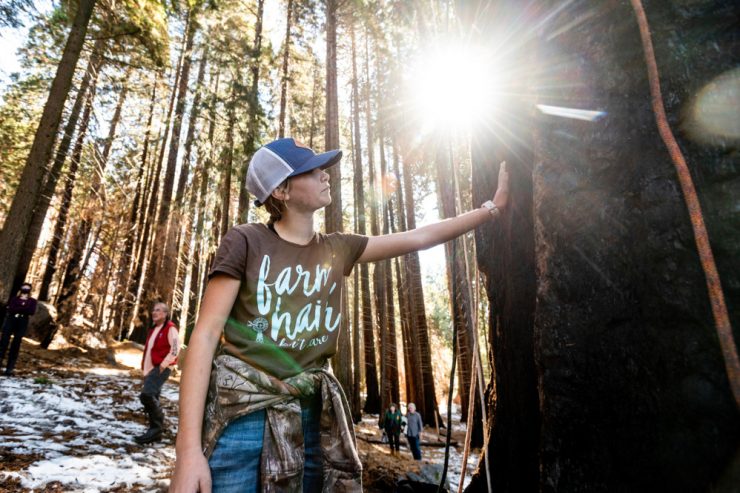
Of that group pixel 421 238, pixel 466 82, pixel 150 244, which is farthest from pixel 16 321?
pixel 466 82

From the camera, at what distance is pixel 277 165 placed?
1.76 metres

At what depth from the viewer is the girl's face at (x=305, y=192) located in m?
1.79

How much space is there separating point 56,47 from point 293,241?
12.6 metres

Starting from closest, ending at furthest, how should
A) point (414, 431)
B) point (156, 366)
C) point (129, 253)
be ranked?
point (156, 366), point (414, 431), point (129, 253)

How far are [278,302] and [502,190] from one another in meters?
1.35

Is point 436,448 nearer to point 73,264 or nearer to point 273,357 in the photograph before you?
point 273,357

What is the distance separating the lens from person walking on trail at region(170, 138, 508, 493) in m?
1.34

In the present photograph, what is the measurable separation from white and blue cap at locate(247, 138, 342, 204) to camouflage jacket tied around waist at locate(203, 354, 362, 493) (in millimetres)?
754

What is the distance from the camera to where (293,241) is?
178cm

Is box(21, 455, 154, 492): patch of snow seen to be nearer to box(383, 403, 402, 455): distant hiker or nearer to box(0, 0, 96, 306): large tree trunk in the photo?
box(0, 0, 96, 306): large tree trunk

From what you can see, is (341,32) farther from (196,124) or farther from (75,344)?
(75,344)

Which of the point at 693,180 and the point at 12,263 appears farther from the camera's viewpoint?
the point at 12,263

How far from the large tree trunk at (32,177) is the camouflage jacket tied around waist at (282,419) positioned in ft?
28.4

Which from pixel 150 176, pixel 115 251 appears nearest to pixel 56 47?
pixel 150 176
